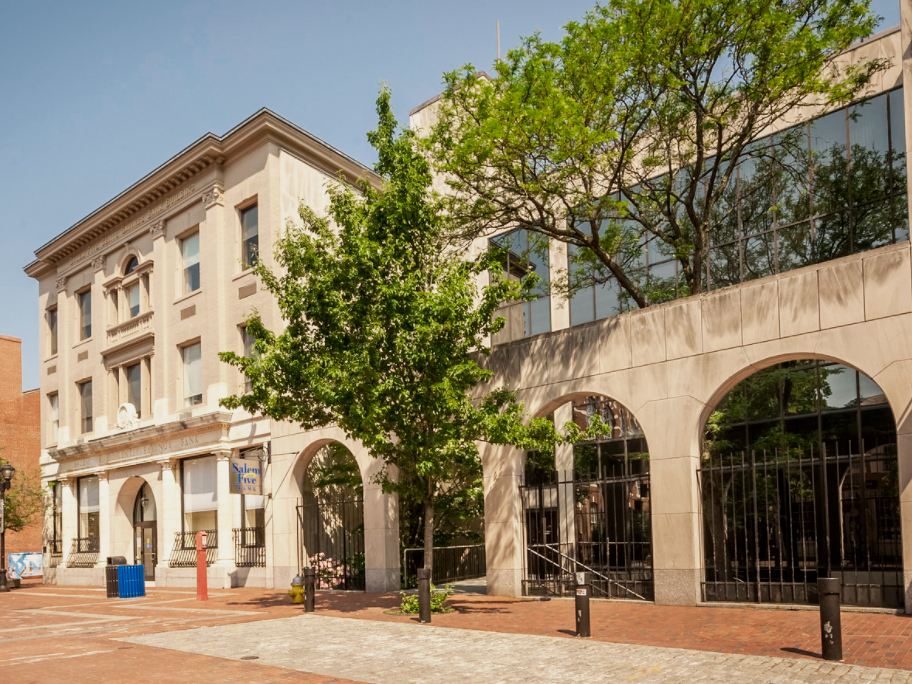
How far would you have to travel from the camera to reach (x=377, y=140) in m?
16.6

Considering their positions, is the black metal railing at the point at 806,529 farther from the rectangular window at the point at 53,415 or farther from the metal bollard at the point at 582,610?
the rectangular window at the point at 53,415

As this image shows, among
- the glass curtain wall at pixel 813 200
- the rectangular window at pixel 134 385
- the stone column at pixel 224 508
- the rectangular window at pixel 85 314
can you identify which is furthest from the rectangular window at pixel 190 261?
the glass curtain wall at pixel 813 200

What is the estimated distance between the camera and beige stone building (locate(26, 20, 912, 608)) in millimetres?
14648

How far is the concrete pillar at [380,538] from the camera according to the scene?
67.7ft

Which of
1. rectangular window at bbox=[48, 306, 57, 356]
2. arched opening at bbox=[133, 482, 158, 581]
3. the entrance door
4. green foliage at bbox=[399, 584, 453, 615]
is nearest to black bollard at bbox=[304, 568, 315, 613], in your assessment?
green foliage at bbox=[399, 584, 453, 615]

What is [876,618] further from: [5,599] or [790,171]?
[5,599]

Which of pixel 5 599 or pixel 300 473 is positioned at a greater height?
pixel 300 473

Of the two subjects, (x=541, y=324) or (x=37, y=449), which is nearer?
(x=541, y=324)

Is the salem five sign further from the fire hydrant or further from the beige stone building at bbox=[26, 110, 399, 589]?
the fire hydrant

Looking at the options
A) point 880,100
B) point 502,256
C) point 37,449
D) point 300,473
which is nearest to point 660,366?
point 502,256

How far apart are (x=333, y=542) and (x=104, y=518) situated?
1284 centimetres

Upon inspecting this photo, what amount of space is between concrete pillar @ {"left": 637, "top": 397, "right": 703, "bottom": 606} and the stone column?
1544cm

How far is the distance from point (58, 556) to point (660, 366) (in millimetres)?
30797

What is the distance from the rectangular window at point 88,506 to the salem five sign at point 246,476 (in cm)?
1433
